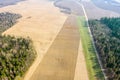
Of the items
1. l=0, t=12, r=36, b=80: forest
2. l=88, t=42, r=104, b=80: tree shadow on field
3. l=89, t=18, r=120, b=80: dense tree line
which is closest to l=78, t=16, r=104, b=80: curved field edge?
l=88, t=42, r=104, b=80: tree shadow on field

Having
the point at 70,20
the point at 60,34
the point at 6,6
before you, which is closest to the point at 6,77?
the point at 60,34

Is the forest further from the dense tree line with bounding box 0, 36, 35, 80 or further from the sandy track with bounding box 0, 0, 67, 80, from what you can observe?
the sandy track with bounding box 0, 0, 67, 80

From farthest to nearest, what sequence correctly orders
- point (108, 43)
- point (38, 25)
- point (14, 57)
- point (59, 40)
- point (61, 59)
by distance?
point (38, 25), point (59, 40), point (108, 43), point (61, 59), point (14, 57)

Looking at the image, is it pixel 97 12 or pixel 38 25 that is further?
pixel 97 12

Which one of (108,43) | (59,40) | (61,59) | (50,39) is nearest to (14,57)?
(61,59)

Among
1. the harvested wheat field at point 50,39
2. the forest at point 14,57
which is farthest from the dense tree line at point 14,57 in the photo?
the harvested wheat field at point 50,39

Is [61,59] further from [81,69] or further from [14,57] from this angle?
[14,57]
